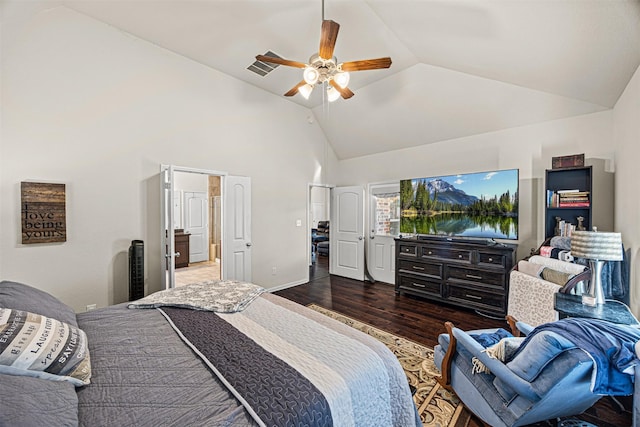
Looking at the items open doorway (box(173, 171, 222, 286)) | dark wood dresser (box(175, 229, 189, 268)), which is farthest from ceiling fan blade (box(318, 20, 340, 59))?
dark wood dresser (box(175, 229, 189, 268))

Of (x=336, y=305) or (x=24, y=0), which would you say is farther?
(x=336, y=305)

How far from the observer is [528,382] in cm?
142

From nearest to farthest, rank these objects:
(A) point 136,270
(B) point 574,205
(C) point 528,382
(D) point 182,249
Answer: (C) point 528,382 → (B) point 574,205 → (A) point 136,270 → (D) point 182,249

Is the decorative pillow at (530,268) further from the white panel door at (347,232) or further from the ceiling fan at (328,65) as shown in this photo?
the white panel door at (347,232)

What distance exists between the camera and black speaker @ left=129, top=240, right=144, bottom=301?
3.22m

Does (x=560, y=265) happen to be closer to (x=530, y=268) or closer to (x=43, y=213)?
(x=530, y=268)

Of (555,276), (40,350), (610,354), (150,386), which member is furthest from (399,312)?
(40,350)

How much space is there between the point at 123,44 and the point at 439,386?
196 inches

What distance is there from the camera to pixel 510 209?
144 inches

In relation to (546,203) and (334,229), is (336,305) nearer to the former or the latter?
(334,229)

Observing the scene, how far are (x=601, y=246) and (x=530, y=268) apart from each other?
951 millimetres

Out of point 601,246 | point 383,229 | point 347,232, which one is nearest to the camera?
point 601,246

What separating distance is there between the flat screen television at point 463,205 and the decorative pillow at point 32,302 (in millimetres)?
4423

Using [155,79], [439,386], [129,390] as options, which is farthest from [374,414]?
[155,79]
